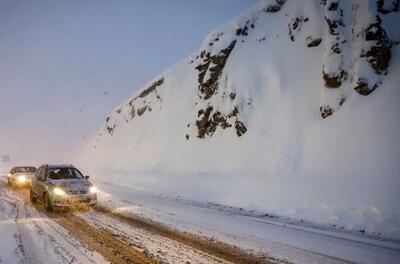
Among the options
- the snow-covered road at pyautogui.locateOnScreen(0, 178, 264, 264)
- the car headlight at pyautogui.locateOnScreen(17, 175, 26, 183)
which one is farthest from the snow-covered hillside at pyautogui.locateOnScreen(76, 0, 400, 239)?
the car headlight at pyautogui.locateOnScreen(17, 175, 26, 183)

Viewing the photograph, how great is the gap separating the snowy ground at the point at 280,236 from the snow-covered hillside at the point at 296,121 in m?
1.50

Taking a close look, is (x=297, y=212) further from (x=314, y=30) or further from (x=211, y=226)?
(x=314, y=30)

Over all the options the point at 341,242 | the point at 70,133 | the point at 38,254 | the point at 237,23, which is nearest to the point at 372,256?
the point at 341,242

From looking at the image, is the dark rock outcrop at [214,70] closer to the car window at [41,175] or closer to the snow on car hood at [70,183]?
the car window at [41,175]

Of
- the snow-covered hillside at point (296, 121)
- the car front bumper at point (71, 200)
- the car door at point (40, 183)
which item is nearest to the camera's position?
the car front bumper at point (71, 200)

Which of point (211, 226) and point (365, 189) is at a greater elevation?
point (365, 189)

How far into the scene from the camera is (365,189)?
13617 mm

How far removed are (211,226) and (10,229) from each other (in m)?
5.48

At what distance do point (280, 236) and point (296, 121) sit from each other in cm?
1357

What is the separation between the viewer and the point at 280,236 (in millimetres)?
8562

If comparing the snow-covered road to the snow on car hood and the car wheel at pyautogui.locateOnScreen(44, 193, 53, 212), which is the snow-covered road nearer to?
the car wheel at pyautogui.locateOnScreen(44, 193, 53, 212)

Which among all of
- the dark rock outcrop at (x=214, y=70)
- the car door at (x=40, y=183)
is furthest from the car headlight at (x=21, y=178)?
the dark rock outcrop at (x=214, y=70)

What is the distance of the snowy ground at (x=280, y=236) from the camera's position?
273 inches

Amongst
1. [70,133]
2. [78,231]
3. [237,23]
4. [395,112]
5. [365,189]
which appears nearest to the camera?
[78,231]
